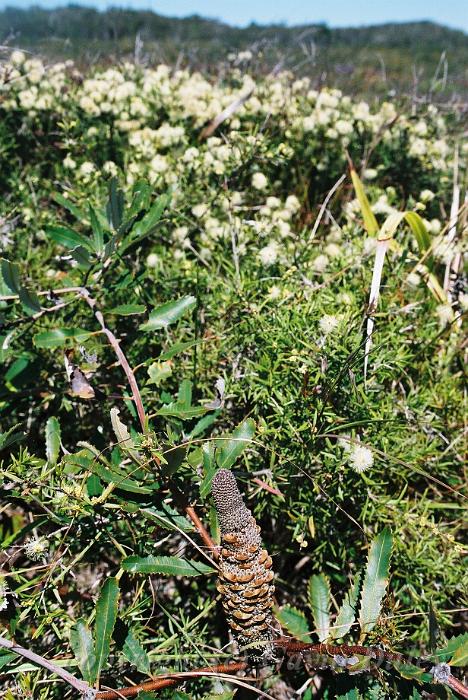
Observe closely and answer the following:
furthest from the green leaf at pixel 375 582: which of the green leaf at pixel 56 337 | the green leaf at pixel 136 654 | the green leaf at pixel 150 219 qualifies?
the green leaf at pixel 150 219

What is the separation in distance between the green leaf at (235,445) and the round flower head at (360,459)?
260 mm

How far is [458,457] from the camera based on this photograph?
170 cm

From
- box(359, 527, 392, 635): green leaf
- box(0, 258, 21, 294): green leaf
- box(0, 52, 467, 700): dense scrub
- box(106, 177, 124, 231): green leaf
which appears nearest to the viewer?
box(359, 527, 392, 635): green leaf

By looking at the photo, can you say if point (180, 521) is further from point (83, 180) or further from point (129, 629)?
point (83, 180)

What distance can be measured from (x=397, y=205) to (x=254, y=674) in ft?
6.75

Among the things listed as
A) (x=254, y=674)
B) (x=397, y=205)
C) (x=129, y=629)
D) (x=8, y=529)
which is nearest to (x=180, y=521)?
(x=129, y=629)

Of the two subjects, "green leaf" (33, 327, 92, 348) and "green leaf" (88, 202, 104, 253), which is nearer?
"green leaf" (33, 327, 92, 348)

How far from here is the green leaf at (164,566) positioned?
1215 mm

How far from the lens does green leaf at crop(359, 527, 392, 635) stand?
121 centimetres

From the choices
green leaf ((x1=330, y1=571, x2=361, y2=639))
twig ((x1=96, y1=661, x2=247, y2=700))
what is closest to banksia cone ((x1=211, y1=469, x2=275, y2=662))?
twig ((x1=96, y1=661, x2=247, y2=700))

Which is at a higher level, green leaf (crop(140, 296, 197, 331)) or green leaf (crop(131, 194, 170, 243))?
green leaf (crop(131, 194, 170, 243))

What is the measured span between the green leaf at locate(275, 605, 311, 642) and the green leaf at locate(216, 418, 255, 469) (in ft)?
1.10

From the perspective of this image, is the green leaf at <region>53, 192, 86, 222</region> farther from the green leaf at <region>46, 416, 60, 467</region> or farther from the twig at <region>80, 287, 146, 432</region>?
the green leaf at <region>46, 416, 60, 467</region>

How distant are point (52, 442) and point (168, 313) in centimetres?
46
